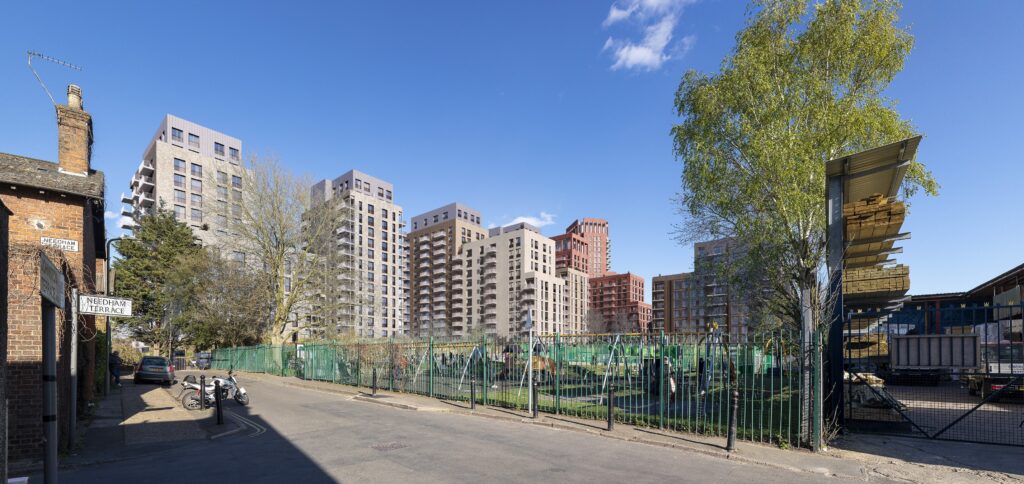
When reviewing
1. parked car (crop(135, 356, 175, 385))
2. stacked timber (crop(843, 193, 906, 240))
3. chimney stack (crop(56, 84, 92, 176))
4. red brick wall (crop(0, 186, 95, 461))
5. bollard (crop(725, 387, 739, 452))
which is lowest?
parked car (crop(135, 356, 175, 385))

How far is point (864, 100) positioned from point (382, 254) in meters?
107

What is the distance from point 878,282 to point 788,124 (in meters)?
5.64

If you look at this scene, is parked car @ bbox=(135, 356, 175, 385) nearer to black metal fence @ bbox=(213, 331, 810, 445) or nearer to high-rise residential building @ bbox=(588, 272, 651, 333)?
black metal fence @ bbox=(213, 331, 810, 445)

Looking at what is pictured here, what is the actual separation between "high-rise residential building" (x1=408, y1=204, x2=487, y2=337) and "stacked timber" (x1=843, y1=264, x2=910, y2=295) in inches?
4857

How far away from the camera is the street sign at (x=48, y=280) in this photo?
7496 millimetres

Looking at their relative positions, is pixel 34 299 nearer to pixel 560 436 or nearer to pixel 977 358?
pixel 560 436

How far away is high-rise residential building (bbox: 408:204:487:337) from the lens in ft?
456

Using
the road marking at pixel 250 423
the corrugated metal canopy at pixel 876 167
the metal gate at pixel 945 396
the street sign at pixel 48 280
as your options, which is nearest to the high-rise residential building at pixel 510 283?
the metal gate at pixel 945 396

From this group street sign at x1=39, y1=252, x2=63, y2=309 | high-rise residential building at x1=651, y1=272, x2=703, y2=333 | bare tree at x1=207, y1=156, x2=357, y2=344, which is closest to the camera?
street sign at x1=39, y1=252, x2=63, y2=309

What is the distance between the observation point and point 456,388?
19.1 metres

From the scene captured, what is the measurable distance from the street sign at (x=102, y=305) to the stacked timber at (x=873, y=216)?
14.4m

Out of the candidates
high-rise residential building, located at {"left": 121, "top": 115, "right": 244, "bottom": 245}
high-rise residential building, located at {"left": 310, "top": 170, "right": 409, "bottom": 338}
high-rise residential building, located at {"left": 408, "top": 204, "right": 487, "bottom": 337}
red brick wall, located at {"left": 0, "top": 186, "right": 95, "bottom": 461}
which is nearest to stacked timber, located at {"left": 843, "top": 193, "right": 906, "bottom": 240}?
red brick wall, located at {"left": 0, "top": 186, "right": 95, "bottom": 461}

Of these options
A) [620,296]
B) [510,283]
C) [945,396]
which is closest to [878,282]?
[945,396]

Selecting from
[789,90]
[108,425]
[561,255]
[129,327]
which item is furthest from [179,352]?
[561,255]
